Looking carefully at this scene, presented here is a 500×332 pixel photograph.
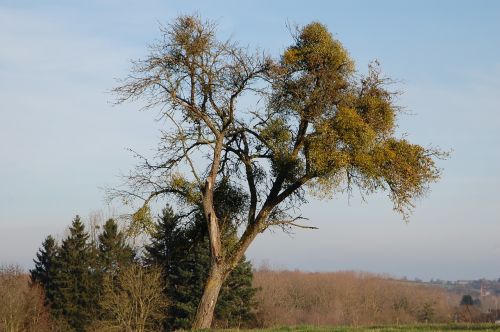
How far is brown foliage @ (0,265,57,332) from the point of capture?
2030 inches

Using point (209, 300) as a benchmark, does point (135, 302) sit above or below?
below

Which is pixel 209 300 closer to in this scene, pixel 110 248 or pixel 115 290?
pixel 115 290

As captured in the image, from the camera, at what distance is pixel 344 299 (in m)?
99.9

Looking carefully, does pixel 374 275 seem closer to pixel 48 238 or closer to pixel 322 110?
pixel 48 238

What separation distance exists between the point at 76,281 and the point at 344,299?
51.6m

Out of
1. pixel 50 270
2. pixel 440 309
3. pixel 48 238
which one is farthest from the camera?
pixel 440 309

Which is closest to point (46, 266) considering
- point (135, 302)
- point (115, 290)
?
point (115, 290)

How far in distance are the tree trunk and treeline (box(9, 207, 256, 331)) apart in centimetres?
2037

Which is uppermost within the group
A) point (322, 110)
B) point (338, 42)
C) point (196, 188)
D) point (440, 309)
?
point (338, 42)

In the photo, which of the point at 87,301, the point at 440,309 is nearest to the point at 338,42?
the point at 87,301

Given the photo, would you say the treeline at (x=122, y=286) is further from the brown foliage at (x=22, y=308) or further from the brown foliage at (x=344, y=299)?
the brown foliage at (x=344, y=299)

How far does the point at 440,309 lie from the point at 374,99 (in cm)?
7604

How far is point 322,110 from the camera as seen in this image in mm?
18484

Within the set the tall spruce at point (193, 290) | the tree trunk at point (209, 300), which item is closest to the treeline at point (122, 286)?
the tall spruce at point (193, 290)
